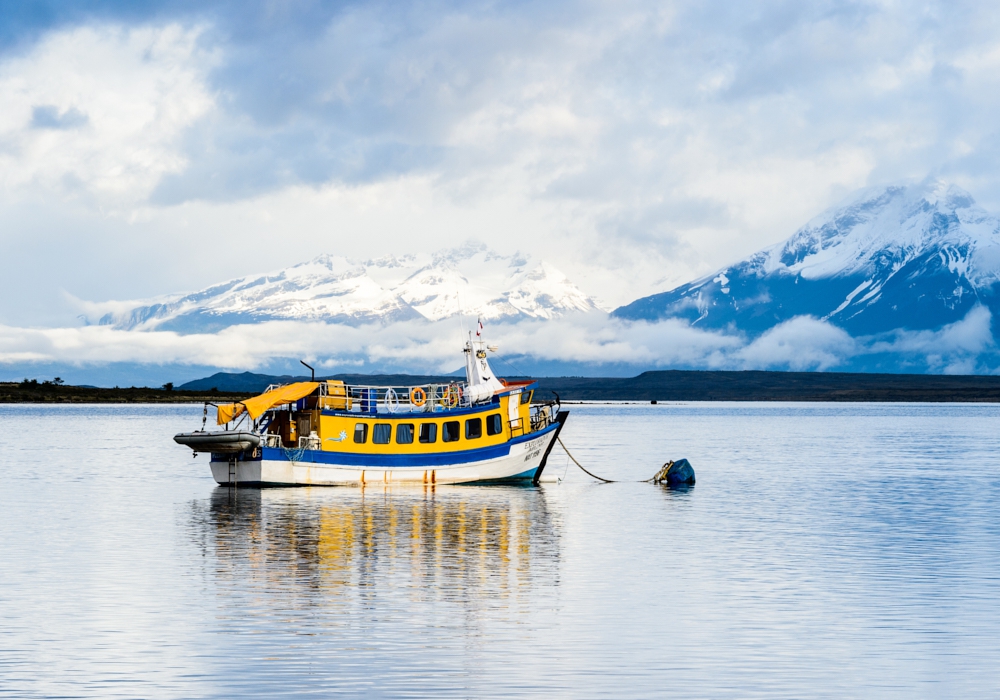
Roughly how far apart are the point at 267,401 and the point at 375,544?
72.6ft

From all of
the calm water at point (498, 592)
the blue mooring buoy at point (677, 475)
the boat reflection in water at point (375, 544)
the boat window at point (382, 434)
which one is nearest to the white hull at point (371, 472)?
the boat reflection in water at point (375, 544)

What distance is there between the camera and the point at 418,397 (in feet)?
222

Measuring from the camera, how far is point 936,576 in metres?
36.7

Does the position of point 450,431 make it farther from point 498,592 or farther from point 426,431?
point 498,592

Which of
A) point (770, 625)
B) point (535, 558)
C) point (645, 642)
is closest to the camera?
point (645, 642)

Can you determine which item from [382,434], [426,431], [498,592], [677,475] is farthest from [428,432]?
[498,592]

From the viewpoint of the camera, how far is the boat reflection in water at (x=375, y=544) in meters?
33.4

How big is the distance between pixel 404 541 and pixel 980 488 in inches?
1641

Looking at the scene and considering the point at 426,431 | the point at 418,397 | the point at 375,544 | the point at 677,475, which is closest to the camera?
the point at 375,544

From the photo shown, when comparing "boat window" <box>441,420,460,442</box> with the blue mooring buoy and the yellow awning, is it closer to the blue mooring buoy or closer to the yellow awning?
the yellow awning

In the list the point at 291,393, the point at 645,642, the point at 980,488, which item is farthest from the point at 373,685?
the point at 980,488

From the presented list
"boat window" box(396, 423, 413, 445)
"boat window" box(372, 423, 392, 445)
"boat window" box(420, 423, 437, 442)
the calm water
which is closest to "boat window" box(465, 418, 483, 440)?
"boat window" box(420, 423, 437, 442)

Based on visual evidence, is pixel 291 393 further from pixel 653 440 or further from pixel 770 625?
pixel 653 440

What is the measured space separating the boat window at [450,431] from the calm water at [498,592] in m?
Result: 2.89
